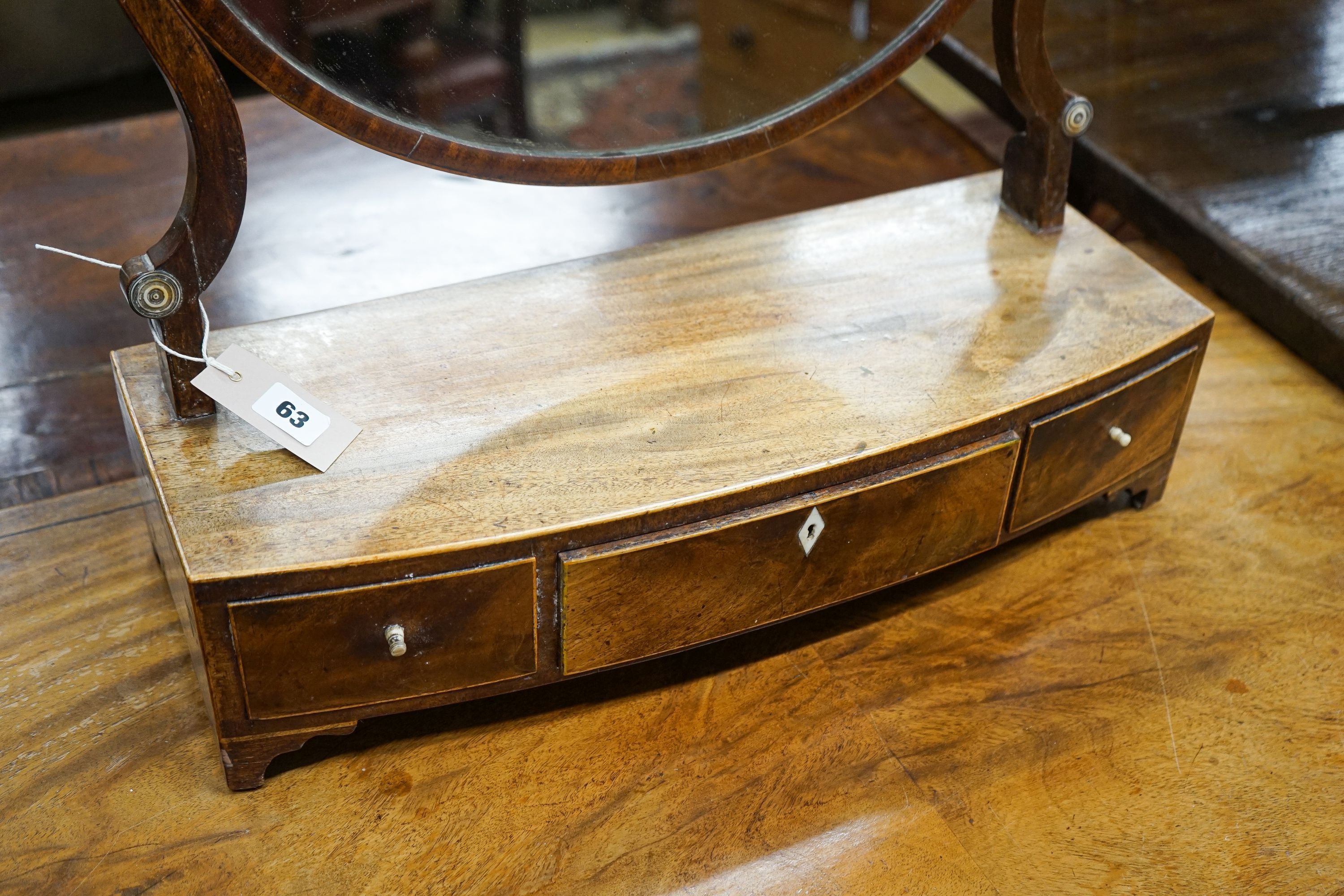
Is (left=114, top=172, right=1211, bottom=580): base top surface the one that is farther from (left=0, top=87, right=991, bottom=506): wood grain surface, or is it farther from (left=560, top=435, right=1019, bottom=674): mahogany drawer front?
(left=0, top=87, right=991, bottom=506): wood grain surface

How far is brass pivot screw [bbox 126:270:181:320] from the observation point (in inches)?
36.4

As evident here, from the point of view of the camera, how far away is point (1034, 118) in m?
1.23

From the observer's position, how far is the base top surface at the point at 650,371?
3.12 ft

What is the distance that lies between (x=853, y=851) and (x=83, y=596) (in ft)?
2.26

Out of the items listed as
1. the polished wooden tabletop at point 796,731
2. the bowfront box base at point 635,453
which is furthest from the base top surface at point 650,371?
the polished wooden tabletop at point 796,731

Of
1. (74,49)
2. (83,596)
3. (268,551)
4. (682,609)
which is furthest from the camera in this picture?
(74,49)

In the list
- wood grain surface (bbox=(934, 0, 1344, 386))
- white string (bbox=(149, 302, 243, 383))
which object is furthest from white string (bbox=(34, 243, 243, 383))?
wood grain surface (bbox=(934, 0, 1344, 386))

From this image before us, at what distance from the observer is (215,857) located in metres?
0.98

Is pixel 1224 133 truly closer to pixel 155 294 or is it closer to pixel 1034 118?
pixel 1034 118

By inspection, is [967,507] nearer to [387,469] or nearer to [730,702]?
[730,702]

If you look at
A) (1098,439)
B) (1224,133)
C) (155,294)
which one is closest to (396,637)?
(155,294)

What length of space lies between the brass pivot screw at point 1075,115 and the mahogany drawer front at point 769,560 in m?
0.34

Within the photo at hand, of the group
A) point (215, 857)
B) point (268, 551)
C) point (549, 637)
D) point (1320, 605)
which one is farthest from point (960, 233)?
point (215, 857)

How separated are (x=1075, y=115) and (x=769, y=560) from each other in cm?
53
